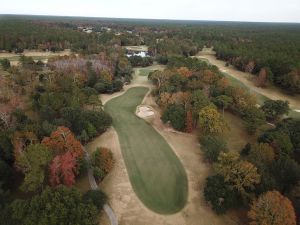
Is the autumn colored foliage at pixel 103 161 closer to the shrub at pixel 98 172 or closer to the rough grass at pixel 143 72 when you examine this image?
the shrub at pixel 98 172

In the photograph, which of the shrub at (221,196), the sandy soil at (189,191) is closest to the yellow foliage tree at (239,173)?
the shrub at (221,196)

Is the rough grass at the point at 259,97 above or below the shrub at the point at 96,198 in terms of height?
below

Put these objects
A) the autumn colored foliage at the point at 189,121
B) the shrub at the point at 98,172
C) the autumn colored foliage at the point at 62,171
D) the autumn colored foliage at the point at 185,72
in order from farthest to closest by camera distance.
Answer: the autumn colored foliage at the point at 185,72, the autumn colored foliage at the point at 189,121, the shrub at the point at 98,172, the autumn colored foliage at the point at 62,171

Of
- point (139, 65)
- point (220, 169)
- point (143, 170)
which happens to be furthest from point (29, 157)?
point (139, 65)

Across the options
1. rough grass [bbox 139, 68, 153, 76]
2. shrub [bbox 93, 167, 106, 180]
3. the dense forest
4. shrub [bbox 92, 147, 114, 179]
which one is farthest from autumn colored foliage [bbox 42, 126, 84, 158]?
rough grass [bbox 139, 68, 153, 76]

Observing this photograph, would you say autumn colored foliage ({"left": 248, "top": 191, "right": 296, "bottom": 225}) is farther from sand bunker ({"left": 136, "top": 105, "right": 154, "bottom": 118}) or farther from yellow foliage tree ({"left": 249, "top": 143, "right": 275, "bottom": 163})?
sand bunker ({"left": 136, "top": 105, "right": 154, "bottom": 118})

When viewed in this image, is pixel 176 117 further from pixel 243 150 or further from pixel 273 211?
pixel 273 211

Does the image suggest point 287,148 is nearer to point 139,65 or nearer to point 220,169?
point 220,169

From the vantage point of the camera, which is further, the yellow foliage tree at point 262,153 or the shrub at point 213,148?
the shrub at point 213,148
